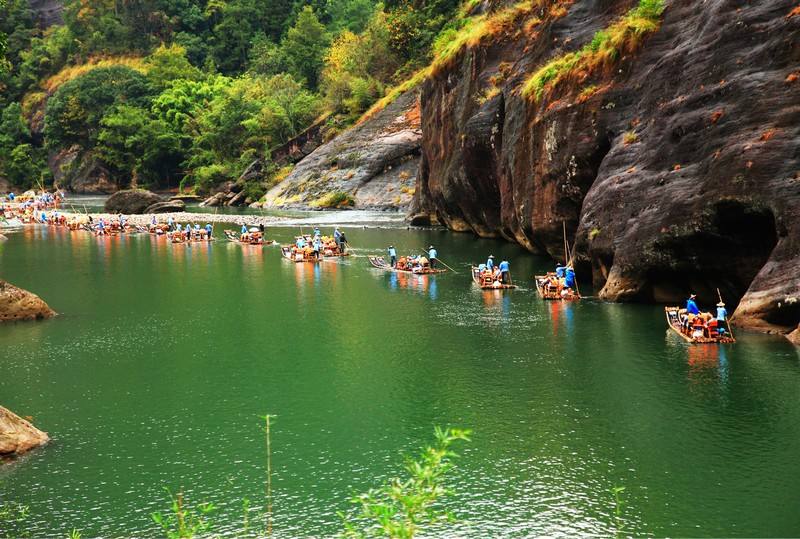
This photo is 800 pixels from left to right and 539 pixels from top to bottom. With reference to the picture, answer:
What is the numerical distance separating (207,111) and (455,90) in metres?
65.6

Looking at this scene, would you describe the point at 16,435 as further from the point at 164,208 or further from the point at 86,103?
the point at 86,103

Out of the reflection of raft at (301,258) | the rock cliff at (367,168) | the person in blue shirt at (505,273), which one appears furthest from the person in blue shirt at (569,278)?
the rock cliff at (367,168)

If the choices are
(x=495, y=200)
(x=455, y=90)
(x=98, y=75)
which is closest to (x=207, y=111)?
(x=98, y=75)

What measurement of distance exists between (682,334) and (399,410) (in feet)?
40.3

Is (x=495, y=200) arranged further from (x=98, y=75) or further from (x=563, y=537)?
(x=98, y=75)

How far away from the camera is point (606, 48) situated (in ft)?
142

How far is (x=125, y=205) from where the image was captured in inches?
3772

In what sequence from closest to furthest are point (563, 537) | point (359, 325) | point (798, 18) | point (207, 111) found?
point (563, 537) < point (798, 18) < point (359, 325) < point (207, 111)

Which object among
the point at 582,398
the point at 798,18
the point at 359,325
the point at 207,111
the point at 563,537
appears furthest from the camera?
the point at 207,111

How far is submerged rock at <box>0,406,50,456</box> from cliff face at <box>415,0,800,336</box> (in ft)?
75.1

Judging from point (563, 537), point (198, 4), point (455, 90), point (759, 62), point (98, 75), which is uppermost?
point (198, 4)

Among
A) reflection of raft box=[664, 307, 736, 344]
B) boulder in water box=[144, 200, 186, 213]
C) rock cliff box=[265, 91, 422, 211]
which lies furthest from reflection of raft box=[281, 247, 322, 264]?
boulder in water box=[144, 200, 186, 213]

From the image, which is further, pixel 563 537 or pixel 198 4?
pixel 198 4

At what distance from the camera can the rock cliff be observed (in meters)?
90.0
